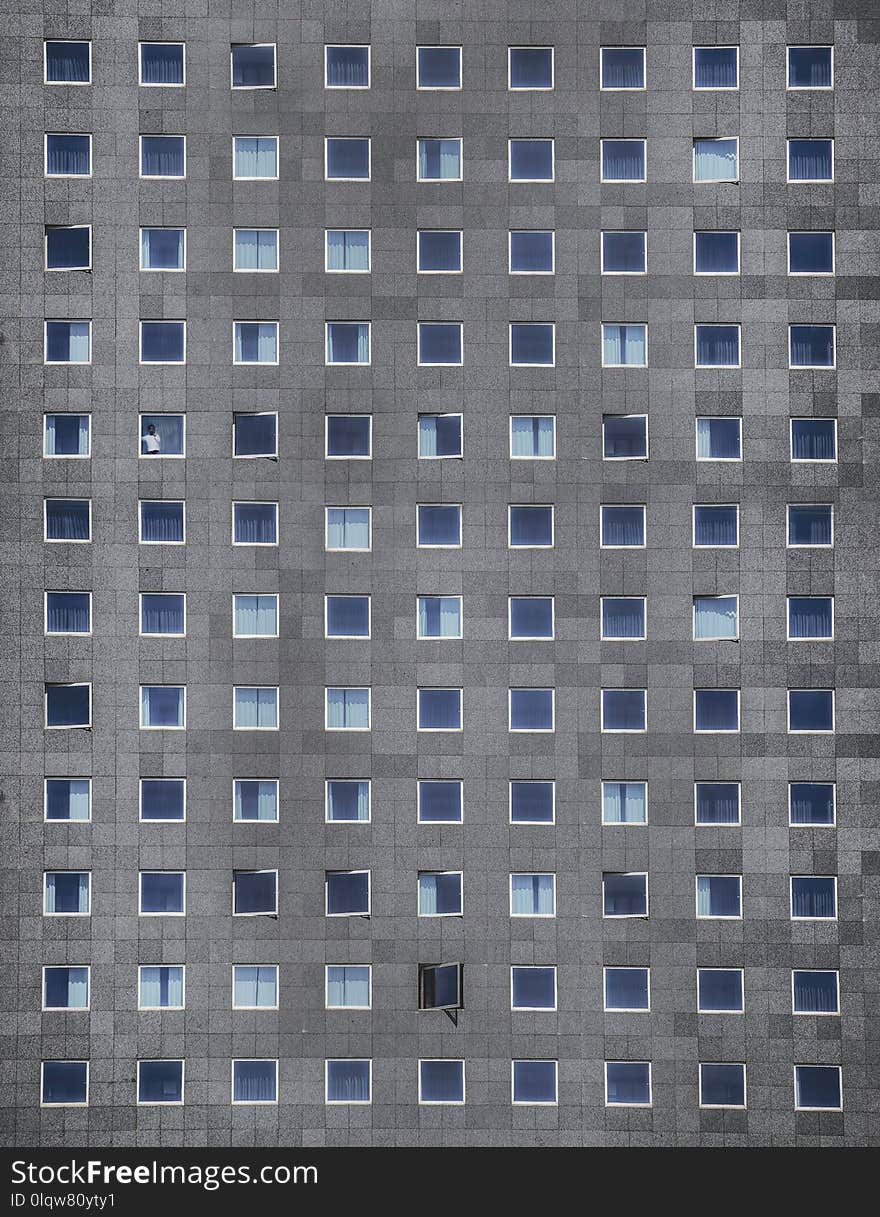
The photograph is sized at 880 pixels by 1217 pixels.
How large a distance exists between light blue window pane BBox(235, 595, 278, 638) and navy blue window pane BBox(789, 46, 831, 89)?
21.6 metres

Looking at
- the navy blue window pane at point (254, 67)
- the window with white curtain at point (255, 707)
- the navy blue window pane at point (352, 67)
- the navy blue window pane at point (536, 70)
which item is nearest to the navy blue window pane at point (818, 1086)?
the window with white curtain at point (255, 707)

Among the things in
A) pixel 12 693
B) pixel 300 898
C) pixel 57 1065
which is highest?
pixel 12 693

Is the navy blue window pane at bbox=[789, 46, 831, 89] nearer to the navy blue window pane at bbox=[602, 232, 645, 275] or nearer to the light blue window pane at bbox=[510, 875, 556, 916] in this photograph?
the navy blue window pane at bbox=[602, 232, 645, 275]

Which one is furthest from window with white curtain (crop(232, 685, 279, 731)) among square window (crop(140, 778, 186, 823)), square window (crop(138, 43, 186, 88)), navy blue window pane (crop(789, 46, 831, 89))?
navy blue window pane (crop(789, 46, 831, 89))

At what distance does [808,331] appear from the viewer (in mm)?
33906

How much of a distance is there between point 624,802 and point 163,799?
13250mm

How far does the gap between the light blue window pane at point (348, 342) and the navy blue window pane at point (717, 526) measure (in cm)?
1074

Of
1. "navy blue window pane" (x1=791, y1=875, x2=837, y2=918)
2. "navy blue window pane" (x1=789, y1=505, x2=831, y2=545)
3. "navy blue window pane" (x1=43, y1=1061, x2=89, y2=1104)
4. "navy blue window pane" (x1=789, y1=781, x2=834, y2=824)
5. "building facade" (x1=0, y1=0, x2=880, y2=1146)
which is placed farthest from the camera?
"navy blue window pane" (x1=789, y1=505, x2=831, y2=545)

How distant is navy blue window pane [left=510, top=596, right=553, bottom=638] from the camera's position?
3359 cm

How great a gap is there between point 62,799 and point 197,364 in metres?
13.1

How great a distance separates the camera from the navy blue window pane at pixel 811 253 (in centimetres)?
3394

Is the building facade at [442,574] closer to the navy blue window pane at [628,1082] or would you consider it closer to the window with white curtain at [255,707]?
the window with white curtain at [255,707]

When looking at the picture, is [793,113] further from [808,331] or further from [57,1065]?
→ [57,1065]
